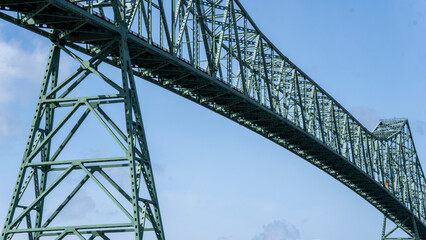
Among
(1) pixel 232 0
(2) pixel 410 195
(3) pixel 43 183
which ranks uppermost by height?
(1) pixel 232 0

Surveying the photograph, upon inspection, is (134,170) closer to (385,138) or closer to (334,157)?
(334,157)

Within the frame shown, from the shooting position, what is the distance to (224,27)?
42.4m

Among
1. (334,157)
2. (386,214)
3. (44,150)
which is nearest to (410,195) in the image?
(386,214)

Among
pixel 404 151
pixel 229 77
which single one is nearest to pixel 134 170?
pixel 229 77

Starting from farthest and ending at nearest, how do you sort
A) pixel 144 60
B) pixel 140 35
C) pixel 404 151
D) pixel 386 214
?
1. pixel 404 151
2. pixel 386 214
3. pixel 144 60
4. pixel 140 35

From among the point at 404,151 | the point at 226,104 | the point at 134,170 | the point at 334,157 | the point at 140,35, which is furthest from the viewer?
the point at 404,151

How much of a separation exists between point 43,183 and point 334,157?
43.6 metres

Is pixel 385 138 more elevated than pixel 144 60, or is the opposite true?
pixel 385 138

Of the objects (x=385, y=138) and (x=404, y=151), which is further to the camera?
(x=404, y=151)

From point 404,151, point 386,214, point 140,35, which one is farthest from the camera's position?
point 404,151

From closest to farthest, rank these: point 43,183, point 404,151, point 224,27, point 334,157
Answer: point 43,183, point 224,27, point 334,157, point 404,151

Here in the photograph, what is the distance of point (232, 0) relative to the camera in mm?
44031

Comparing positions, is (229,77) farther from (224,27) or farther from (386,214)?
(386,214)

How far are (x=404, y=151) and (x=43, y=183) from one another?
8522cm
